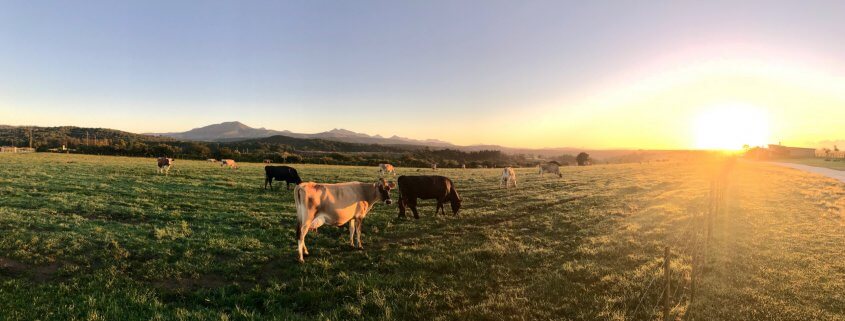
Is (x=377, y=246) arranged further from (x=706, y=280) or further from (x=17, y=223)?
(x=17, y=223)

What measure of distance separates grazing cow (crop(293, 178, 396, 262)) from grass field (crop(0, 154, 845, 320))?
30.1 inches

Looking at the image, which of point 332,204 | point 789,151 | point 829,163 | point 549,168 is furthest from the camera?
point 789,151

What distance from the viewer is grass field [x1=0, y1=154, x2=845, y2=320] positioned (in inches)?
266

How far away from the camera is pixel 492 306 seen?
6.95 meters

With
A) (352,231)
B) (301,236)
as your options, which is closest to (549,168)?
(352,231)

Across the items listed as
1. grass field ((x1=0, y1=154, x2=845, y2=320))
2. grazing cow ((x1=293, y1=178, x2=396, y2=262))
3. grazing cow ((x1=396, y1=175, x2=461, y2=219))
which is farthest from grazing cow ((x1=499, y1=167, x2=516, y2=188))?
grazing cow ((x1=293, y1=178, x2=396, y2=262))

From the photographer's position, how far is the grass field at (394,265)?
22.2 ft

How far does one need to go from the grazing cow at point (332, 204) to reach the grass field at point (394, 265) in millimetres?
764

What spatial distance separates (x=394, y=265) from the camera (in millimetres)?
9062

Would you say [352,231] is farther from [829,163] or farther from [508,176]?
[829,163]

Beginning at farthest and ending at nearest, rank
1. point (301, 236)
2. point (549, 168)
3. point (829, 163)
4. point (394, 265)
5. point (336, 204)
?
point (829, 163) < point (549, 168) < point (336, 204) < point (301, 236) < point (394, 265)

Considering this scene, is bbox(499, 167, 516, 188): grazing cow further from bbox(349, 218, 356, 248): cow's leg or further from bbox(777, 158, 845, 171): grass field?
bbox(777, 158, 845, 171): grass field

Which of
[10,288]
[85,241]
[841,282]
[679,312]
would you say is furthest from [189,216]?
[841,282]

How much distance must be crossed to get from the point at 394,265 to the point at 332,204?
262 centimetres
